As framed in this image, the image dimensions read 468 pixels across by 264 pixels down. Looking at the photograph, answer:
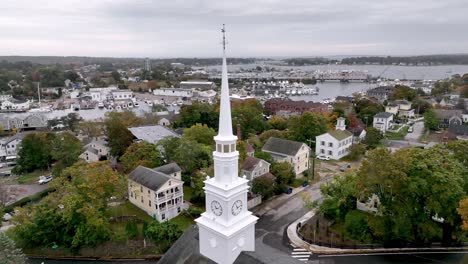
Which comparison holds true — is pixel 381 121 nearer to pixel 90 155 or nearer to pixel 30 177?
pixel 90 155

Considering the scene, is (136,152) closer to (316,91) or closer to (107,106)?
(107,106)

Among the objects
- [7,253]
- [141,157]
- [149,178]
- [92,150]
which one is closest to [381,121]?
[141,157]

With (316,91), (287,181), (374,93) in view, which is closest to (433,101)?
(374,93)

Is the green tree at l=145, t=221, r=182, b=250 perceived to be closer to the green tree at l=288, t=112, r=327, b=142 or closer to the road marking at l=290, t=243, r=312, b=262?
the road marking at l=290, t=243, r=312, b=262

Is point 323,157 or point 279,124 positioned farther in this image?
point 279,124

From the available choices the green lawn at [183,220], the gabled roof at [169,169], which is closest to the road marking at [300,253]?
the green lawn at [183,220]

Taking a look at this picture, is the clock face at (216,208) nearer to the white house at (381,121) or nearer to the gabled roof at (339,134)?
the gabled roof at (339,134)
